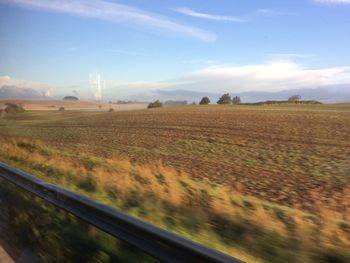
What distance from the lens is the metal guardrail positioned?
350 cm

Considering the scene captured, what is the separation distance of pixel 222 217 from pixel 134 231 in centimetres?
318

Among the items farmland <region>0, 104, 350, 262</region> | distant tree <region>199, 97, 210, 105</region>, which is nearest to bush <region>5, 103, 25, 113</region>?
distant tree <region>199, 97, 210, 105</region>

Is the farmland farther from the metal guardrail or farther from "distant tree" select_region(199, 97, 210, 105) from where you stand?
"distant tree" select_region(199, 97, 210, 105)

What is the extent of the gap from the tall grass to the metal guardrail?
1518mm

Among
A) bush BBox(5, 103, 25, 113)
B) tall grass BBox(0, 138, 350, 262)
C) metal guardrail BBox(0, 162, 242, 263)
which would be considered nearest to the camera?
metal guardrail BBox(0, 162, 242, 263)

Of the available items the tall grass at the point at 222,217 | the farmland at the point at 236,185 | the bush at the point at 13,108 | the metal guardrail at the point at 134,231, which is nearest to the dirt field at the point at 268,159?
the farmland at the point at 236,185

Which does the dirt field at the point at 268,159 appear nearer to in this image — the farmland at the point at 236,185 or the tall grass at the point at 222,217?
the farmland at the point at 236,185

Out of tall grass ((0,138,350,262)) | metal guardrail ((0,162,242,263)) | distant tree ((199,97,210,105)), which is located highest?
metal guardrail ((0,162,242,263))

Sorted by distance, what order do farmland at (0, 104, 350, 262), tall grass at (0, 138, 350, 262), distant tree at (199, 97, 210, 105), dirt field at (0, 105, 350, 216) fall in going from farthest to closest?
distant tree at (199, 97, 210, 105), dirt field at (0, 105, 350, 216), farmland at (0, 104, 350, 262), tall grass at (0, 138, 350, 262)

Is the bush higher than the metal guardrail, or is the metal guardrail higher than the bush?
the metal guardrail

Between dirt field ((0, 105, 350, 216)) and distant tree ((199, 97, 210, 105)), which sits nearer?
dirt field ((0, 105, 350, 216))

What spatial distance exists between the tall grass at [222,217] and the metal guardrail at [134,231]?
1.52 metres

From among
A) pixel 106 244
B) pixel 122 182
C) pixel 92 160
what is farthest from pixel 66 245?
pixel 92 160

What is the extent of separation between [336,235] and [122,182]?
5291 mm
